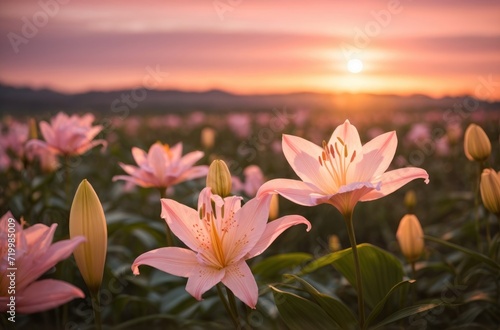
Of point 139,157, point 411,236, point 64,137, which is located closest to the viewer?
point 411,236

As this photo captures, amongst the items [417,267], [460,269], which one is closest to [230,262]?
[417,267]

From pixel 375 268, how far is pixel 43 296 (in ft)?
2.59

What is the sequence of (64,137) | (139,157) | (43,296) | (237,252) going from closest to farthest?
(43,296) → (237,252) → (139,157) → (64,137)

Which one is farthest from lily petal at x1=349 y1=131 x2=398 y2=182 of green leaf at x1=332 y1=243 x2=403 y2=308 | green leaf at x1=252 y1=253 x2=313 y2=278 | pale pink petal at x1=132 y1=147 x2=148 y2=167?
pale pink petal at x1=132 y1=147 x2=148 y2=167

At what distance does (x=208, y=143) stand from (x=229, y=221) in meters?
2.82

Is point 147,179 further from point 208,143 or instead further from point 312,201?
point 208,143

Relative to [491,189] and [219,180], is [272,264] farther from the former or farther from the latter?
[491,189]

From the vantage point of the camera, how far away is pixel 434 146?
191 inches

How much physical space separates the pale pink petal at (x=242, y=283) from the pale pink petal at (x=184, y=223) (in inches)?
4.1

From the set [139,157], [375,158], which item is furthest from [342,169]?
[139,157]

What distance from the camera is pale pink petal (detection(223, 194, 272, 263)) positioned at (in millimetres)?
1160

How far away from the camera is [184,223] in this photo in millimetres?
1223

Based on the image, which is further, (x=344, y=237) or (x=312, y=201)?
(x=344, y=237)

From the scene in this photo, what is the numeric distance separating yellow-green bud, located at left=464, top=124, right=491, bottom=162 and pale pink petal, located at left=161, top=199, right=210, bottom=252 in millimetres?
855
